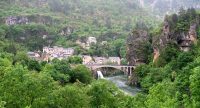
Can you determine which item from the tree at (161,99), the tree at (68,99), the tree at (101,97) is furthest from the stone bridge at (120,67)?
the tree at (68,99)

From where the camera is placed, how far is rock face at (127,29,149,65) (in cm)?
10538

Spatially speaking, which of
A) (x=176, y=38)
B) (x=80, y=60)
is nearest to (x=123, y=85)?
(x=176, y=38)

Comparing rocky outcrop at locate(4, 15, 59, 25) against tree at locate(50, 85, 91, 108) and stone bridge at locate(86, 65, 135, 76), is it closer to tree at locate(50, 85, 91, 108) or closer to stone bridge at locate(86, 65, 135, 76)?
stone bridge at locate(86, 65, 135, 76)

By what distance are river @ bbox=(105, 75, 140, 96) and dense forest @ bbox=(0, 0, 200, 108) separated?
1984 mm

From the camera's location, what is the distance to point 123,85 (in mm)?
90250

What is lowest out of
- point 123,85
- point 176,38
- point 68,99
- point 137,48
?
point 123,85

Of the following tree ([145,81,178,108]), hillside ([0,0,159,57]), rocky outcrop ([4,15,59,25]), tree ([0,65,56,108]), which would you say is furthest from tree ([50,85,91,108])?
rocky outcrop ([4,15,59,25])

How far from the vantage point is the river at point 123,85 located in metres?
80.5

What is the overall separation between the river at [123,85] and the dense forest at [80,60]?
1.98 metres

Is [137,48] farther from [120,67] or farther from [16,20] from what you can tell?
[16,20]

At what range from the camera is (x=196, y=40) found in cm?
9112

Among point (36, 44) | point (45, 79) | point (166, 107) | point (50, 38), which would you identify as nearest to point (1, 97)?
point (45, 79)

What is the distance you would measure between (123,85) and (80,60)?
72.6 feet

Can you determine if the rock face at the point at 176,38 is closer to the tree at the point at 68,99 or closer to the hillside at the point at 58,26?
the hillside at the point at 58,26
